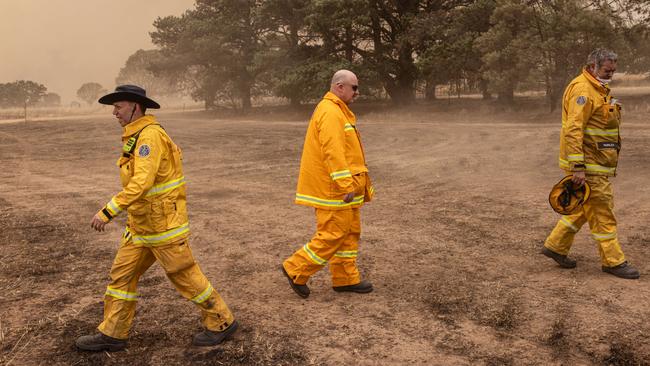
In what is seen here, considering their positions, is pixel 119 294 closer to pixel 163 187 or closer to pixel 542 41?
pixel 163 187

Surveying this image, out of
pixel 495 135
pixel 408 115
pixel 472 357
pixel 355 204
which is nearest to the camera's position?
pixel 472 357

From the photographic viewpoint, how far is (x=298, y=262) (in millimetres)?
4824

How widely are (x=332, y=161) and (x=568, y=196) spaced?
2.49 metres

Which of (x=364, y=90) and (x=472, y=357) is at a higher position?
(x=364, y=90)

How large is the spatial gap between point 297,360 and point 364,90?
Result: 2656 cm

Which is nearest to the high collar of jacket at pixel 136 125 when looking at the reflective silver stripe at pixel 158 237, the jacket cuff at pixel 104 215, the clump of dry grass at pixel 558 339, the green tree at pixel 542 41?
the jacket cuff at pixel 104 215

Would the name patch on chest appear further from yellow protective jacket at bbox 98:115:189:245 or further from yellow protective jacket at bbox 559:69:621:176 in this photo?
yellow protective jacket at bbox 98:115:189:245

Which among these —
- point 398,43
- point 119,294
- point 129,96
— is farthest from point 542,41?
point 119,294

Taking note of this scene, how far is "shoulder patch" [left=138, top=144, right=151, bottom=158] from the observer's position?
3.65m

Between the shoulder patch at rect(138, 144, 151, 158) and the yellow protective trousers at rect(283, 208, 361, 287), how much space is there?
1.64 m

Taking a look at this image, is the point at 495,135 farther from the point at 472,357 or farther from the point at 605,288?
the point at 472,357

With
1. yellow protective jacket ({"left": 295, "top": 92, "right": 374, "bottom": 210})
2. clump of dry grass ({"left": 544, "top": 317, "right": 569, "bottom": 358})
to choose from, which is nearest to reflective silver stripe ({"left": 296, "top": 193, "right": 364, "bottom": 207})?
yellow protective jacket ({"left": 295, "top": 92, "right": 374, "bottom": 210})

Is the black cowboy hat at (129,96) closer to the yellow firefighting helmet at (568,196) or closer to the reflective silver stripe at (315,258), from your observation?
the reflective silver stripe at (315,258)

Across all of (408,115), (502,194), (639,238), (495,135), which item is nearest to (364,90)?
(408,115)
